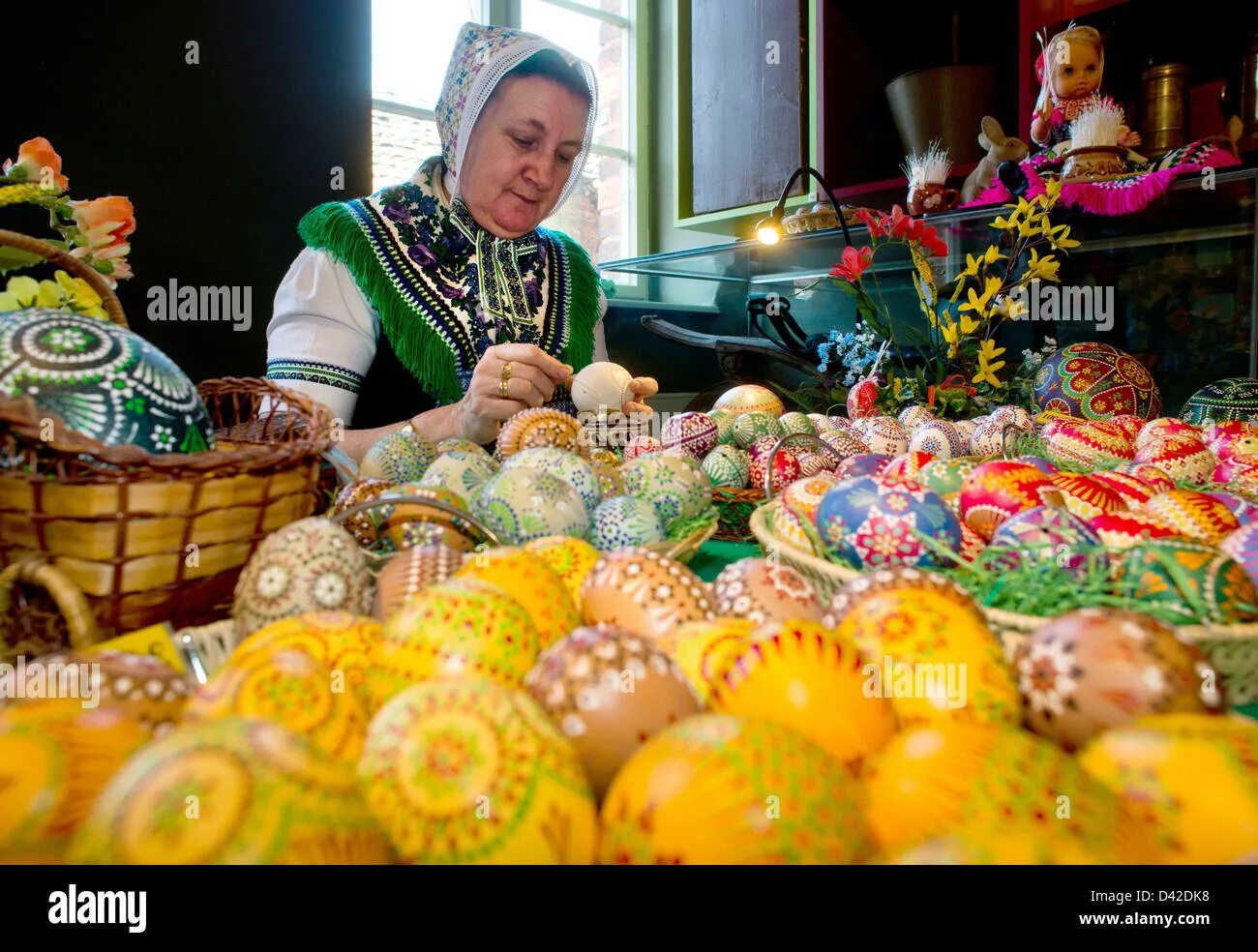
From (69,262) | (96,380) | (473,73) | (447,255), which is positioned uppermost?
(473,73)

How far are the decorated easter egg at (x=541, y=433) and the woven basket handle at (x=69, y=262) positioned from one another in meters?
0.50

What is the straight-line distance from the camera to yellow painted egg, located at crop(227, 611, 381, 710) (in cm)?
44

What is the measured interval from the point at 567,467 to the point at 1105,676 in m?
0.63

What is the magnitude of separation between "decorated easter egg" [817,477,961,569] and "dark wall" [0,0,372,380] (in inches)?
82.3

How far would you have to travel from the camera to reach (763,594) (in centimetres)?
56

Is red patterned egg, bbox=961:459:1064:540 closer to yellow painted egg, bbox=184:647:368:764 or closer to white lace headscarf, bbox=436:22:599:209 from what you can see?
yellow painted egg, bbox=184:647:368:764

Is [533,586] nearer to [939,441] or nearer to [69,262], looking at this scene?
[69,262]

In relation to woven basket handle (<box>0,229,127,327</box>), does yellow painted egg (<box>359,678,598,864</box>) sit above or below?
below

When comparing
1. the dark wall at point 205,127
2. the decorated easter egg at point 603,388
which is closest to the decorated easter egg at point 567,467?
the decorated easter egg at point 603,388

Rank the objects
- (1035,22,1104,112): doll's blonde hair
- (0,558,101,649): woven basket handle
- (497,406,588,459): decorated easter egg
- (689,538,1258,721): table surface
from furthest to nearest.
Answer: (1035,22,1104,112): doll's blonde hair < (497,406,588,459): decorated easter egg < (689,538,1258,721): table surface < (0,558,101,649): woven basket handle

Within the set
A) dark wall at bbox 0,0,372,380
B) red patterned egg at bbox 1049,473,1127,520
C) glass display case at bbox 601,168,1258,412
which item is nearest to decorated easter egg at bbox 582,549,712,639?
red patterned egg at bbox 1049,473,1127,520

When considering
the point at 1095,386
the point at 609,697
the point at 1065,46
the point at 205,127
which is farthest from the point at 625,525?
the point at 1065,46

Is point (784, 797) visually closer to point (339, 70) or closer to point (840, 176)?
point (339, 70)
